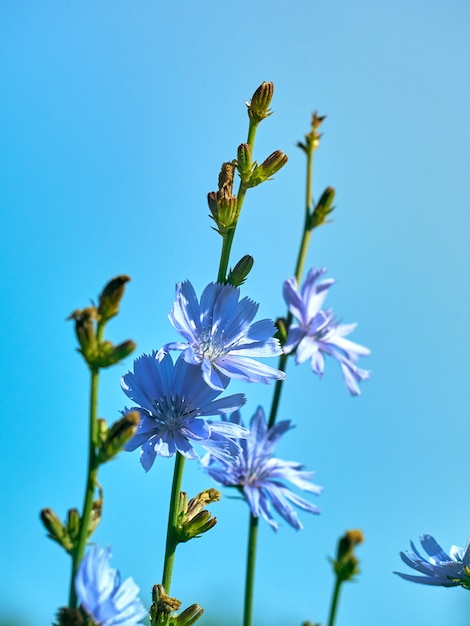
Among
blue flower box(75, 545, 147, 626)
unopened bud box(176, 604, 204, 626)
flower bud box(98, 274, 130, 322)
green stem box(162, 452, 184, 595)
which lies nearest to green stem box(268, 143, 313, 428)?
green stem box(162, 452, 184, 595)

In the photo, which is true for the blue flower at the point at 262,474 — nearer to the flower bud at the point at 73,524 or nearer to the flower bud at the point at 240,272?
the flower bud at the point at 240,272

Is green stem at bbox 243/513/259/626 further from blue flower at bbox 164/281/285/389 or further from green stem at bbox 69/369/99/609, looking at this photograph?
green stem at bbox 69/369/99/609

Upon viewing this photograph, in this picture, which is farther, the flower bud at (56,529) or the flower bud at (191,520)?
the flower bud at (191,520)

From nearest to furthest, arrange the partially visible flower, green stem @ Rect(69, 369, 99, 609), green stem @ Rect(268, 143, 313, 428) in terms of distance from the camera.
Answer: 1. green stem @ Rect(69, 369, 99, 609)
2. green stem @ Rect(268, 143, 313, 428)
3. the partially visible flower

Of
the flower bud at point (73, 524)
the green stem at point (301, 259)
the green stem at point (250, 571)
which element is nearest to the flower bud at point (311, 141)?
the green stem at point (301, 259)

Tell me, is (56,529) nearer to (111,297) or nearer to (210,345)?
(111,297)

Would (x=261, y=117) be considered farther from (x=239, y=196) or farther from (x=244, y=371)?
(x=244, y=371)

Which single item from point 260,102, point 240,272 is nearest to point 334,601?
point 240,272
